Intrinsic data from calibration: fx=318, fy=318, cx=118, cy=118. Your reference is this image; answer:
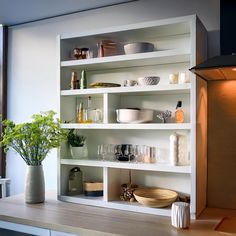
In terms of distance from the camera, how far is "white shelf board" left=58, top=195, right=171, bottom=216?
6.41 feet

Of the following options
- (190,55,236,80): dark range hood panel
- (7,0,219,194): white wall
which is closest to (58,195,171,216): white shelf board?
(7,0,219,194): white wall

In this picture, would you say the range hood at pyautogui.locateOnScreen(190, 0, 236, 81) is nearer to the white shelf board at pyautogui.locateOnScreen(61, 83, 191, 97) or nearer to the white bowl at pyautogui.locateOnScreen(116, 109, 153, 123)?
the white shelf board at pyautogui.locateOnScreen(61, 83, 191, 97)

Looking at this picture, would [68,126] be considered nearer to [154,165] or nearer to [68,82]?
[68,82]

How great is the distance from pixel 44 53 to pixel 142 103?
42.2 inches

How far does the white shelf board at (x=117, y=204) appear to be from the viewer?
76.9 inches

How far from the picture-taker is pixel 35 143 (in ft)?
7.13

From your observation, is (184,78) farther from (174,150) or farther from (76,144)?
(76,144)

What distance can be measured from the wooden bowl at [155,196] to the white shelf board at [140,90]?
2.21ft

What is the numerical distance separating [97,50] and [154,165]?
1.04 meters

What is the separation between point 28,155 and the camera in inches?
87.7

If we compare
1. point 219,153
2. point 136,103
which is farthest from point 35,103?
point 219,153

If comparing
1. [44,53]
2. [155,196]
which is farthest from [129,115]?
[44,53]

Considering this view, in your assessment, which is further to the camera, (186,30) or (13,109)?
(13,109)

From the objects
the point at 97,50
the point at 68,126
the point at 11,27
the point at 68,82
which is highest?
the point at 11,27
